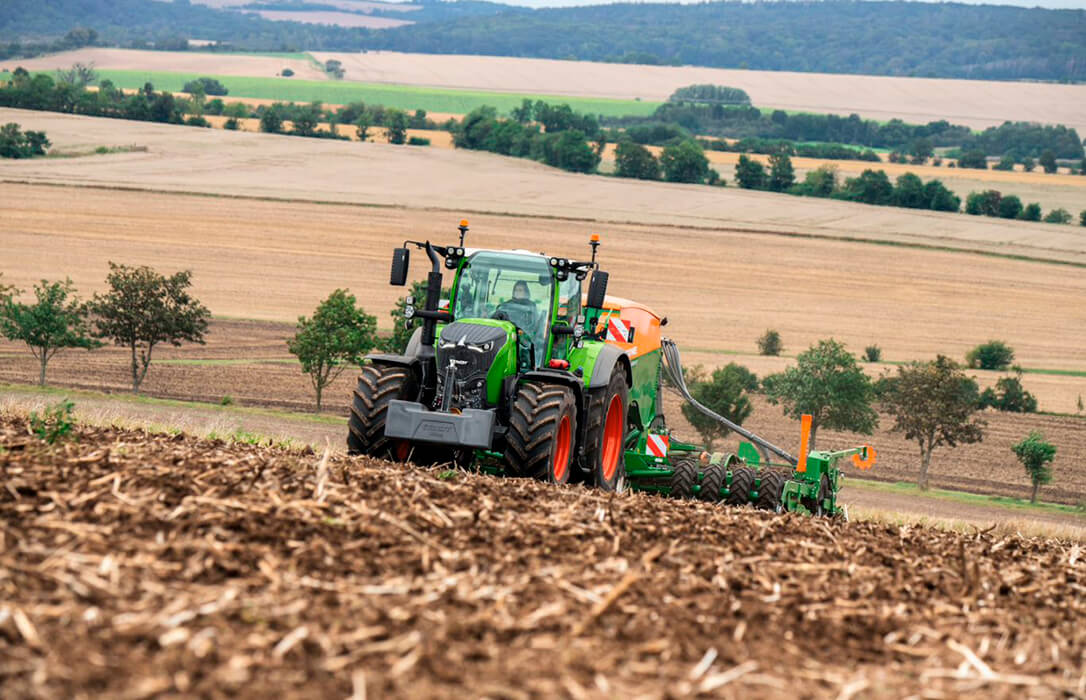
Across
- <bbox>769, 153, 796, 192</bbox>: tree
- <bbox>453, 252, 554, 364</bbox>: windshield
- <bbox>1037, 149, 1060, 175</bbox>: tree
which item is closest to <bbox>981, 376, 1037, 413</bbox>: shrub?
<bbox>453, 252, 554, 364</bbox>: windshield

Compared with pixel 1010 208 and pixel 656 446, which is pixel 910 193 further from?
pixel 656 446

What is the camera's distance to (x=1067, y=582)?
874cm

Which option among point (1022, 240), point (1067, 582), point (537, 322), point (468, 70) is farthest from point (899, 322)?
point (468, 70)

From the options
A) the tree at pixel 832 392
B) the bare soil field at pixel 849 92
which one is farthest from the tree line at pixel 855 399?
the bare soil field at pixel 849 92

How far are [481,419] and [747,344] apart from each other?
39.6 m

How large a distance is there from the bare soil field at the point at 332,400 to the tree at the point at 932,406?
1.08 m

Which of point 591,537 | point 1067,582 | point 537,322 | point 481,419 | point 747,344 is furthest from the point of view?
point 747,344

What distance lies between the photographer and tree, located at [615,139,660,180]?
99562 mm

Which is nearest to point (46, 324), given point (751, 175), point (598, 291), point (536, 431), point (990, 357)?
point (598, 291)

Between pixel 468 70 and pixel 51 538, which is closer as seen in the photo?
pixel 51 538

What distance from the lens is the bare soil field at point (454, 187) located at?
78250mm

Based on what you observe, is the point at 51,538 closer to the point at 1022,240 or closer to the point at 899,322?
the point at 899,322

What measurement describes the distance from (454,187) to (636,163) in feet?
66.0

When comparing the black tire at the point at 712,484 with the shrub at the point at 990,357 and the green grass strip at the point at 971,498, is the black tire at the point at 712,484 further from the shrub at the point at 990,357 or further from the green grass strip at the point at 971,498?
the shrub at the point at 990,357
